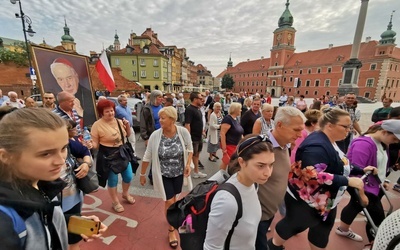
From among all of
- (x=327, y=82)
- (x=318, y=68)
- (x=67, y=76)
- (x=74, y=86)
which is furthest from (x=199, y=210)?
(x=318, y=68)

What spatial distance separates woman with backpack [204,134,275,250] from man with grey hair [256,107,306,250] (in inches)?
18.0

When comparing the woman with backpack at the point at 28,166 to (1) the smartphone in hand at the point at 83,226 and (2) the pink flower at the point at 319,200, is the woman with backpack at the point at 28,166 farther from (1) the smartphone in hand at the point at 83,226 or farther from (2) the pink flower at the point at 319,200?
(2) the pink flower at the point at 319,200

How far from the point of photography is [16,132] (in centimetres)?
88

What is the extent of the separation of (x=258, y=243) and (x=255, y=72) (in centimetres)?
7854

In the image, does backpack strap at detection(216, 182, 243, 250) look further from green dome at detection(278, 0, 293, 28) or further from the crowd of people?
green dome at detection(278, 0, 293, 28)

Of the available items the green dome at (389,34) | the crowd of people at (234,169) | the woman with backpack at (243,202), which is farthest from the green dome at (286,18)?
the woman with backpack at (243,202)

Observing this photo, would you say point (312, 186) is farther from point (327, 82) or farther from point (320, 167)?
point (327, 82)

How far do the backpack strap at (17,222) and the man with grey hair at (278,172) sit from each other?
1800mm

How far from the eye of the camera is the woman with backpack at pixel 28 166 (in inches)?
32.9

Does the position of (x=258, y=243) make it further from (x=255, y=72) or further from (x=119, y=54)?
(x=255, y=72)

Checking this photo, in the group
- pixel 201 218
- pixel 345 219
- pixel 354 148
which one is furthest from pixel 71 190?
pixel 345 219

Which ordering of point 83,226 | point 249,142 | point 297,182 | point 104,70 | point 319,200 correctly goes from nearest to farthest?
point 83,226
point 249,142
point 319,200
point 297,182
point 104,70

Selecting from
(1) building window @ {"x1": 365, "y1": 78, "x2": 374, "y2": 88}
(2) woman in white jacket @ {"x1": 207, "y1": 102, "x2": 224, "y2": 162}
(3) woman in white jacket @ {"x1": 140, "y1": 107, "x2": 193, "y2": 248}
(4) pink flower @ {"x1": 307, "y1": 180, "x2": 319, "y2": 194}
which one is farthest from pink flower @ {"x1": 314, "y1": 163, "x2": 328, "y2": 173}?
(1) building window @ {"x1": 365, "y1": 78, "x2": 374, "y2": 88}

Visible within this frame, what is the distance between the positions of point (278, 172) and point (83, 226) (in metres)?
1.73
